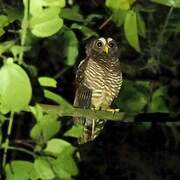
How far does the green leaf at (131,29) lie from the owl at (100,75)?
0.88 m

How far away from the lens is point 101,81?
2.35 meters

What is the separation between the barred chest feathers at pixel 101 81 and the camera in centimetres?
231

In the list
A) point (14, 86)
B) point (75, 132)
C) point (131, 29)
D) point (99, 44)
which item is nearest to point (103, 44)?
point (99, 44)

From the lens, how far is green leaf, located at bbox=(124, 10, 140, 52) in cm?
129

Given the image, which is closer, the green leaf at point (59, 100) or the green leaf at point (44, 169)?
the green leaf at point (59, 100)

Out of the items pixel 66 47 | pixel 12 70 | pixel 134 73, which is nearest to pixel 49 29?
pixel 12 70

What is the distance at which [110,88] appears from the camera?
2307 millimetres

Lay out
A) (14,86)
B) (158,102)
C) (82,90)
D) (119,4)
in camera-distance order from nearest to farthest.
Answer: (14,86) < (119,4) < (158,102) < (82,90)

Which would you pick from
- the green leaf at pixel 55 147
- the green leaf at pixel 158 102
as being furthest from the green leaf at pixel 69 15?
the green leaf at pixel 158 102

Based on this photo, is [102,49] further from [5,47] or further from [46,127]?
[5,47]

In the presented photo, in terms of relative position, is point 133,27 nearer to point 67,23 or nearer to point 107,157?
point 67,23

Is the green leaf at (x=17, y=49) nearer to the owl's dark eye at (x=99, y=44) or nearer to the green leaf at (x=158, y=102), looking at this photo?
the green leaf at (x=158, y=102)

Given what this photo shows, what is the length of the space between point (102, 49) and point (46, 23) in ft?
4.14

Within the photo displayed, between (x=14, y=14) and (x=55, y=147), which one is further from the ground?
(x=14, y=14)
